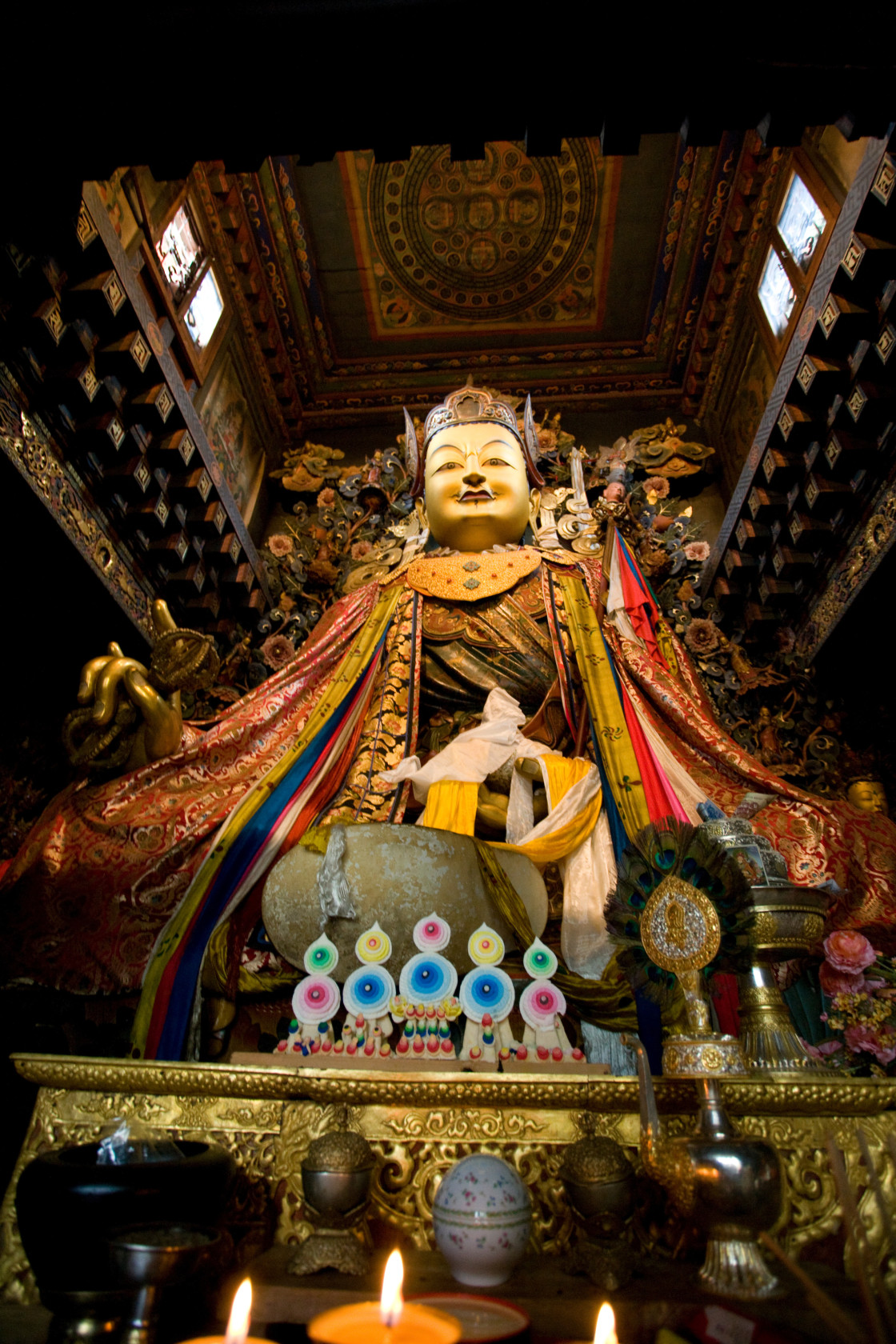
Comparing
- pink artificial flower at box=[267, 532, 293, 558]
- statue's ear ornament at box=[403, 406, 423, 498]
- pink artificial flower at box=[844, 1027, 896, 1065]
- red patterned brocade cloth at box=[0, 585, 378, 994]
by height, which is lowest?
pink artificial flower at box=[844, 1027, 896, 1065]

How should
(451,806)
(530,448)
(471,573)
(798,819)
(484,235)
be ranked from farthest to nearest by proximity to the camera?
1. (484,235)
2. (530,448)
3. (471,573)
4. (451,806)
5. (798,819)

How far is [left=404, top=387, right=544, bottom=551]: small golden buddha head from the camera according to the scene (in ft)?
14.0

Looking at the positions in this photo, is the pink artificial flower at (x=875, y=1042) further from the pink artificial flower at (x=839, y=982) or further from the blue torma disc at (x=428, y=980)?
the blue torma disc at (x=428, y=980)

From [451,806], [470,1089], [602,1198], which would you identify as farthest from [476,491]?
[602,1198]

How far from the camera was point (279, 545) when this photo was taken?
5.00 m

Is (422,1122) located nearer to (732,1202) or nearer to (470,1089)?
(470,1089)

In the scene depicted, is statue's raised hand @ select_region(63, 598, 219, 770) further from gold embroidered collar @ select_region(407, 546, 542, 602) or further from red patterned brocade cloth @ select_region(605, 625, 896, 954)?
red patterned brocade cloth @ select_region(605, 625, 896, 954)

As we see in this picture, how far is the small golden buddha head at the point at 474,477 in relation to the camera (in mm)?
4277

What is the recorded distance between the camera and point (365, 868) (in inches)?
94.4

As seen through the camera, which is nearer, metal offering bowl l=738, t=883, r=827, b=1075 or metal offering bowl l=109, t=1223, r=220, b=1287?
metal offering bowl l=109, t=1223, r=220, b=1287

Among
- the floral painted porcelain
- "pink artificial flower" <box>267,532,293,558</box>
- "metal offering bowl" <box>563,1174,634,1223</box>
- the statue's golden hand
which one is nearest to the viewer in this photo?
the floral painted porcelain

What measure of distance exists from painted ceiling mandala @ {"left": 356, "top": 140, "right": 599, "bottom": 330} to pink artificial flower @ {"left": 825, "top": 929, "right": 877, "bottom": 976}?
4.48m

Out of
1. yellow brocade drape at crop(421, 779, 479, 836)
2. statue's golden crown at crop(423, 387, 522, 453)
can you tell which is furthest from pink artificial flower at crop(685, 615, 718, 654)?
yellow brocade drape at crop(421, 779, 479, 836)

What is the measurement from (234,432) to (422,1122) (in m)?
4.27
